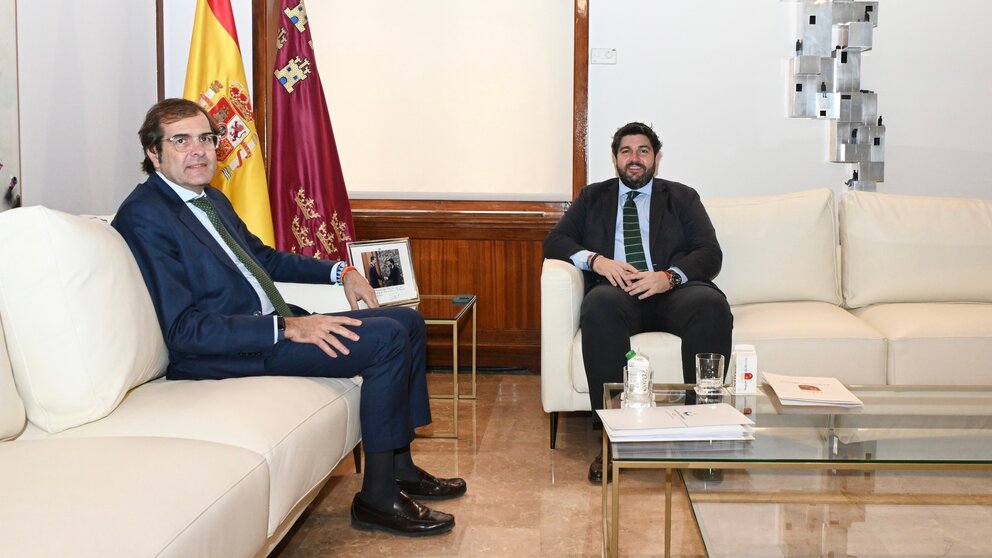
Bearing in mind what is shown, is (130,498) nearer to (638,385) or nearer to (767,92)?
(638,385)

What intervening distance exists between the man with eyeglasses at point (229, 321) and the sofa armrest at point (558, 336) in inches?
25.2

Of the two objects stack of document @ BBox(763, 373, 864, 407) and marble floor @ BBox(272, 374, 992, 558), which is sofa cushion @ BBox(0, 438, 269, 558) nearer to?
marble floor @ BBox(272, 374, 992, 558)

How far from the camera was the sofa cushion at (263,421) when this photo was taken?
1912 millimetres

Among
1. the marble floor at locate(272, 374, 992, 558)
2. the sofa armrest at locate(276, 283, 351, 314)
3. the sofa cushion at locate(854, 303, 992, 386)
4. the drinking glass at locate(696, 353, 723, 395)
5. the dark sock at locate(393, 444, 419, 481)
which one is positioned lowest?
the marble floor at locate(272, 374, 992, 558)

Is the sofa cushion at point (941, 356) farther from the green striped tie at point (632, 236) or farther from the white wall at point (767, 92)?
the white wall at point (767, 92)

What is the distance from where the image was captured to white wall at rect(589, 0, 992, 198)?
434cm

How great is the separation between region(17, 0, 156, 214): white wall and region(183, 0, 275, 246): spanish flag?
0.33 metres

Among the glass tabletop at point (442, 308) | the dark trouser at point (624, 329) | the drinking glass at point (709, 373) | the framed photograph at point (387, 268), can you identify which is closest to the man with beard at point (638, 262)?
the dark trouser at point (624, 329)

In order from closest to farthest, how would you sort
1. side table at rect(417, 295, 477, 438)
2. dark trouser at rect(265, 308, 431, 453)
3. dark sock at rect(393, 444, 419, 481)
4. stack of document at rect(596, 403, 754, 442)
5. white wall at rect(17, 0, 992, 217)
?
stack of document at rect(596, 403, 754, 442)
dark trouser at rect(265, 308, 431, 453)
dark sock at rect(393, 444, 419, 481)
side table at rect(417, 295, 477, 438)
white wall at rect(17, 0, 992, 217)

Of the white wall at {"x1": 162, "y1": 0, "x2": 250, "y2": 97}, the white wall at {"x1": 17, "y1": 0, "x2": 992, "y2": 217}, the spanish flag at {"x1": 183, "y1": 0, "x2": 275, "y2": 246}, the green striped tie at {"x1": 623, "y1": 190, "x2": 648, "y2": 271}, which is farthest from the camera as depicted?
the white wall at {"x1": 17, "y1": 0, "x2": 992, "y2": 217}

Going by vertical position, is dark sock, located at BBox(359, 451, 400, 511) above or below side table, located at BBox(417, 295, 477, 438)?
below

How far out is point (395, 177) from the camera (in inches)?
190

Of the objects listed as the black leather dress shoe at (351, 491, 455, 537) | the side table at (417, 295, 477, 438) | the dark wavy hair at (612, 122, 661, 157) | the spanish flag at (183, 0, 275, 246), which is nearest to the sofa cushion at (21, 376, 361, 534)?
the black leather dress shoe at (351, 491, 455, 537)

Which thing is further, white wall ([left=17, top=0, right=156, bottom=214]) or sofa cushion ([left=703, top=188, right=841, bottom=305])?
sofa cushion ([left=703, top=188, right=841, bottom=305])
